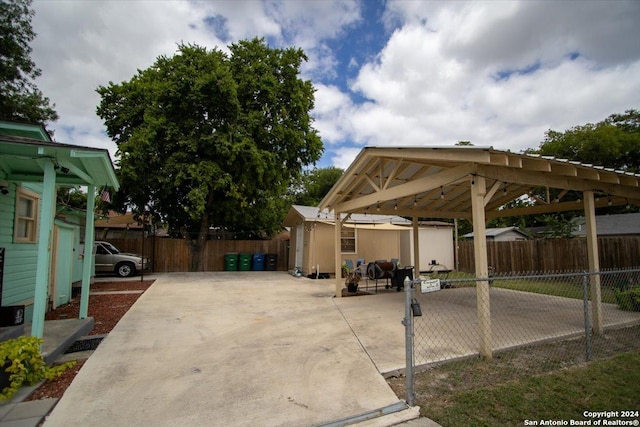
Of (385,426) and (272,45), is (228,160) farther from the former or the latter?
A: (385,426)

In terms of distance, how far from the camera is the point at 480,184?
15.4ft

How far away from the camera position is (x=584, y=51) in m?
10.0

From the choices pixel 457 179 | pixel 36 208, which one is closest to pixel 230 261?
pixel 36 208

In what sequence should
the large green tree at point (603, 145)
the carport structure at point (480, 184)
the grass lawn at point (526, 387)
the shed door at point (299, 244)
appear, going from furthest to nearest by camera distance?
the large green tree at point (603, 145), the shed door at point (299, 244), the carport structure at point (480, 184), the grass lawn at point (526, 387)

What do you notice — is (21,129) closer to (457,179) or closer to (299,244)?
(457,179)

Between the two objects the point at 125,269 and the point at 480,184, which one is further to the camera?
the point at 125,269

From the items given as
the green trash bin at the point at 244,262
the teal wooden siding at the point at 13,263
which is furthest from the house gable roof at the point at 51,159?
the green trash bin at the point at 244,262

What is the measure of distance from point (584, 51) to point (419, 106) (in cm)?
611

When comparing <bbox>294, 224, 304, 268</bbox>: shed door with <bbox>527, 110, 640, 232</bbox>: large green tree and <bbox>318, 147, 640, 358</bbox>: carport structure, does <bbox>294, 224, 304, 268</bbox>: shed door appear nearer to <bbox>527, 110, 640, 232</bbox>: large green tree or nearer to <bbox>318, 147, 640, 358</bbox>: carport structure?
<bbox>318, 147, 640, 358</bbox>: carport structure

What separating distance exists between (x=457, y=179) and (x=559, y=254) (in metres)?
10.9

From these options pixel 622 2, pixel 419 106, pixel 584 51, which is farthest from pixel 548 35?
pixel 419 106

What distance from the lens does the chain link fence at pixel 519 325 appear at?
397 cm

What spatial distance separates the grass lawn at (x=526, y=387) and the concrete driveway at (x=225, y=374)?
1.76ft

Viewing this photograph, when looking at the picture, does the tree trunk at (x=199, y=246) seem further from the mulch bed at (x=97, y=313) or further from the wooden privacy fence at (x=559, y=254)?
the wooden privacy fence at (x=559, y=254)
